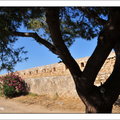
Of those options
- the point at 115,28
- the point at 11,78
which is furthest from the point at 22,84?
the point at 115,28

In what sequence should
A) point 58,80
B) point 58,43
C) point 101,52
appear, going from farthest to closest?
1. point 58,80
2. point 58,43
3. point 101,52

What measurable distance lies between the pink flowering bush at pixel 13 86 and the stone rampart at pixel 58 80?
48cm

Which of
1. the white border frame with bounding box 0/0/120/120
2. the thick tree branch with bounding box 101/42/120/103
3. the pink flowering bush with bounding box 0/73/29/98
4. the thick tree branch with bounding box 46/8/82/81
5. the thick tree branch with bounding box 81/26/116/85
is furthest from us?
the pink flowering bush with bounding box 0/73/29/98

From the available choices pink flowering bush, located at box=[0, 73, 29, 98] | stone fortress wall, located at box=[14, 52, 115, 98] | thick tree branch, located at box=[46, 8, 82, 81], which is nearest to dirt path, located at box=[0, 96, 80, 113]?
stone fortress wall, located at box=[14, 52, 115, 98]

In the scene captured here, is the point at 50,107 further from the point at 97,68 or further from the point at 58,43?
the point at 97,68

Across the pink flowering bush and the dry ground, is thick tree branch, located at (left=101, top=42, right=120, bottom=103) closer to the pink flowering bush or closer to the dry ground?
the dry ground

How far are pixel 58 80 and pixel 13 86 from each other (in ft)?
12.1

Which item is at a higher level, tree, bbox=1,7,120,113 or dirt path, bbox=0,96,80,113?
tree, bbox=1,7,120,113

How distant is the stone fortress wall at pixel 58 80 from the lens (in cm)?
1058

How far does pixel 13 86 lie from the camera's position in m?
13.9

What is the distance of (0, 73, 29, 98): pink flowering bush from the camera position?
44.9ft

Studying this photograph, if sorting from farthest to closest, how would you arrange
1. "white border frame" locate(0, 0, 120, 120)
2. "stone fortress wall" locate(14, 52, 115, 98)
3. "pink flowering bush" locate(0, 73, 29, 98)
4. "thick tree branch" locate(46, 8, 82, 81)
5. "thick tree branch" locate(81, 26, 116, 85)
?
"pink flowering bush" locate(0, 73, 29, 98), "stone fortress wall" locate(14, 52, 115, 98), "thick tree branch" locate(46, 8, 82, 81), "thick tree branch" locate(81, 26, 116, 85), "white border frame" locate(0, 0, 120, 120)
